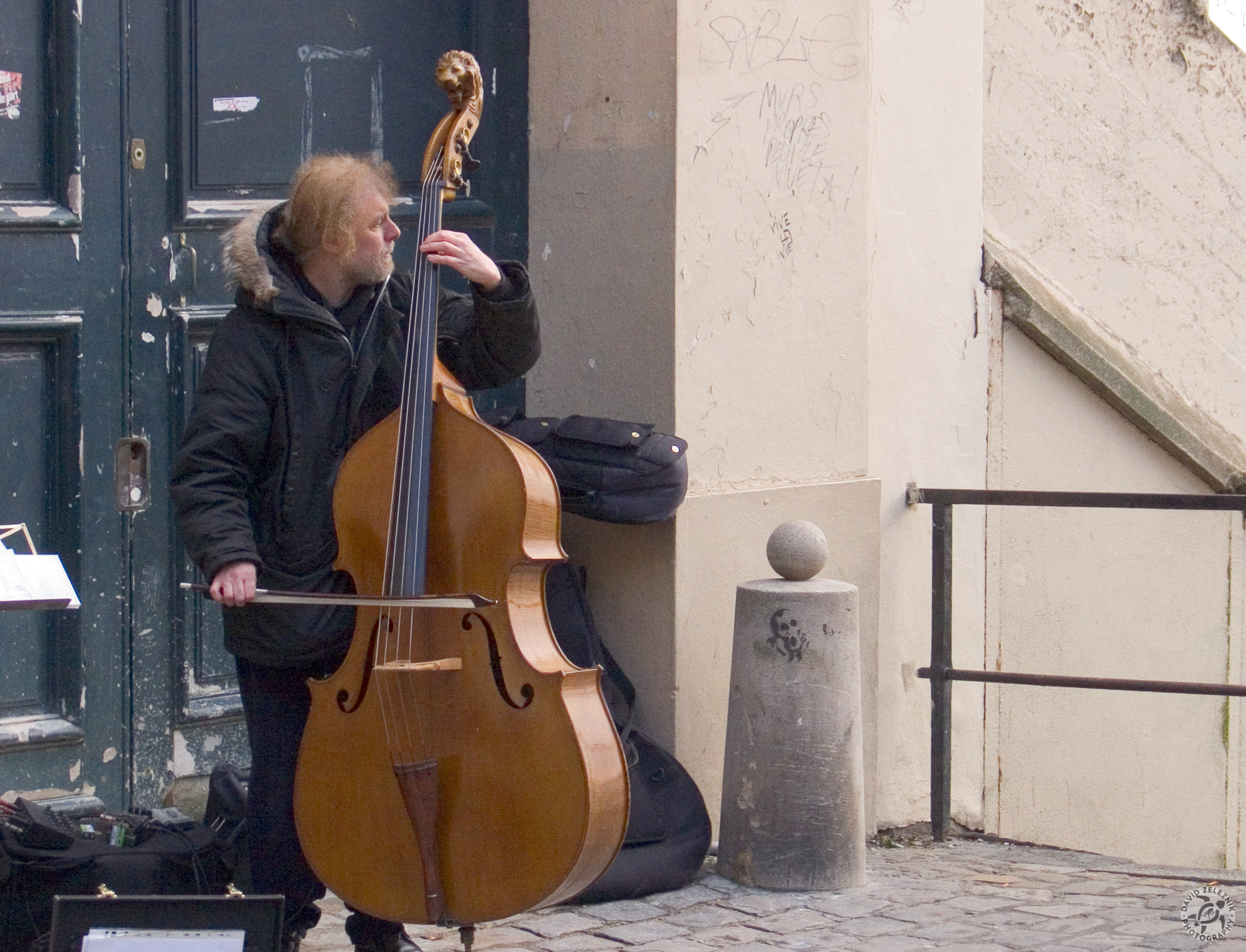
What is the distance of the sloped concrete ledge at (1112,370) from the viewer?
5234 mm

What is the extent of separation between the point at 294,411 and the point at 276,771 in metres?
0.72

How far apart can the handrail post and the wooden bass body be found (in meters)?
1.87

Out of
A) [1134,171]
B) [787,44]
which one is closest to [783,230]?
[787,44]

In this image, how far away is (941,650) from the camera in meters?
4.68

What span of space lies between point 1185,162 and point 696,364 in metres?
3.10

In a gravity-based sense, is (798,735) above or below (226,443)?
below

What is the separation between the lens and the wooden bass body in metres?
2.93

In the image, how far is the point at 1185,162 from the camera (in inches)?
255

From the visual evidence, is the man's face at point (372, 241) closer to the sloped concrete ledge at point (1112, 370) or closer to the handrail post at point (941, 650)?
the handrail post at point (941, 650)

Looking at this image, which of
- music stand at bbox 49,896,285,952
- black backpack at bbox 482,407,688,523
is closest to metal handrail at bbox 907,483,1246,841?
black backpack at bbox 482,407,688,523

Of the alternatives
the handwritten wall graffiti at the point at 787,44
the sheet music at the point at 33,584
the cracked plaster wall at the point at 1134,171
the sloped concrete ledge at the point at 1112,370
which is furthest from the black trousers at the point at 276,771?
the cracked plaster wall at the point at 1134,171

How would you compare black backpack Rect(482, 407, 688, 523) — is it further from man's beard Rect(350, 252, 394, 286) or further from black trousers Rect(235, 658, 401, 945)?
black trousers Rect(235, 658, 401, 945)

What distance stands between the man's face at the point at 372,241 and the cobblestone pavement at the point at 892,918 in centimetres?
146

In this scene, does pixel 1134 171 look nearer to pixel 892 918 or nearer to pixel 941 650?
pixel 941 650
